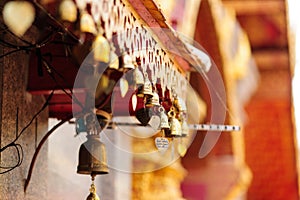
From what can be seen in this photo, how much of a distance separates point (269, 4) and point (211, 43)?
243 centimetres

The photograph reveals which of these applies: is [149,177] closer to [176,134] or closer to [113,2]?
[176,134]

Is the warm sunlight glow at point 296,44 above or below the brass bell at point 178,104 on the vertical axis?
above

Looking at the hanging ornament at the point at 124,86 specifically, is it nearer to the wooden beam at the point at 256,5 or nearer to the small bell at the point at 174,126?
the small bell at the point at 174,126

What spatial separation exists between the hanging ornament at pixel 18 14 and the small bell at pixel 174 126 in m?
1.28

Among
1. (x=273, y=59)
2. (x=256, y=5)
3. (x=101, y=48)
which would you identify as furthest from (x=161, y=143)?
(x=273, y=59)

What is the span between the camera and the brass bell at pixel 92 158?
5199 millimetres

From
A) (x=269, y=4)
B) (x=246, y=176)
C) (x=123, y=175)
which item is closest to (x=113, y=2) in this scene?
(x=123, y=175)

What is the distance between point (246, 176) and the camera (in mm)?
11547

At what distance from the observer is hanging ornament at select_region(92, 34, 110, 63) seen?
4.91 metres

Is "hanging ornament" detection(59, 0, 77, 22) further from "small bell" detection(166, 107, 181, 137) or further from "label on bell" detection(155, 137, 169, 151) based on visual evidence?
"small bell" detection(166, 107, 181, 137)

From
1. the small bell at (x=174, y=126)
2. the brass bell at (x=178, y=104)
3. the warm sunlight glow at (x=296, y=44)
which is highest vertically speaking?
the warm sunlight glow at (x=296, y=44)

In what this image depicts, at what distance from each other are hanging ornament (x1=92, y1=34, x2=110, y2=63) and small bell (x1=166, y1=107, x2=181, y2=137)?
2.20 ft

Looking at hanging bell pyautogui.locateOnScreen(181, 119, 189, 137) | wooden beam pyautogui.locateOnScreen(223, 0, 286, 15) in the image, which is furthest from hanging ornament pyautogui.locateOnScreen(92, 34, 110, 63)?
wooden beam pyautogui.locateOnScreen(223, 0, 286, 15)

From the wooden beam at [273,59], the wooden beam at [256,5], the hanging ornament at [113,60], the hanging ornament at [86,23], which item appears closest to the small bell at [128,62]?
the hanging ornament at [113,60]
